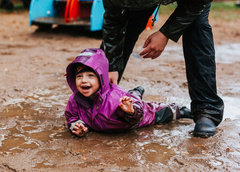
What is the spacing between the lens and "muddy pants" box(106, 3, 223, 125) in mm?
2475

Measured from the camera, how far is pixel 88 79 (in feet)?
8.05

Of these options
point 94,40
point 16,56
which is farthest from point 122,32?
point 94,40

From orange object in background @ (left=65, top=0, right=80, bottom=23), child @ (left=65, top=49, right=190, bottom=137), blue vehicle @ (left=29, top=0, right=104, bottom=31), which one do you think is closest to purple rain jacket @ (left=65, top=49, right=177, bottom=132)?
child @ (left=65, top=49, right=190, bottom=137)

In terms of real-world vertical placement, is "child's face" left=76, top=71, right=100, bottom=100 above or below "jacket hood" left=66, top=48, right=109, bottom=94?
below

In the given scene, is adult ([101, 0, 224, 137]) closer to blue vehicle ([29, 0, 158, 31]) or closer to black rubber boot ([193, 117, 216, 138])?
black rubber boot ([193, 117, 216, 138])

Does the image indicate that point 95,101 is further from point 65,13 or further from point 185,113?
point 65,13

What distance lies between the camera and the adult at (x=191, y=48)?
2.31 m

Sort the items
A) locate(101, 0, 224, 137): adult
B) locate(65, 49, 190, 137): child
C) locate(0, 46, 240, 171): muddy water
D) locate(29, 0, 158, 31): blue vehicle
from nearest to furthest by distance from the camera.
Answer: locate(0, 46, 240, 171): muddy water
locate(101, 0, 224, 137): adult
locate(65, 49, 190, 137): child
locate(29, 0, 158, 31): blue vehicle

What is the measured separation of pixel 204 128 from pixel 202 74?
1.29ft

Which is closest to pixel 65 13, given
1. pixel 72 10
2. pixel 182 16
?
pixel 72 10

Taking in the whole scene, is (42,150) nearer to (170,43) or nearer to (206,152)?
(206,152)

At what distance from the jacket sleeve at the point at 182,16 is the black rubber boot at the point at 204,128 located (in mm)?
670

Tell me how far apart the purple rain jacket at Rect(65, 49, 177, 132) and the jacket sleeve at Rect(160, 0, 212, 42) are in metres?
0.52

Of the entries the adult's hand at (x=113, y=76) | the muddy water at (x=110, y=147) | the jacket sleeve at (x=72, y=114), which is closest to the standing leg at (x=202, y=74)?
the muddy water at (x=110, y=147)
